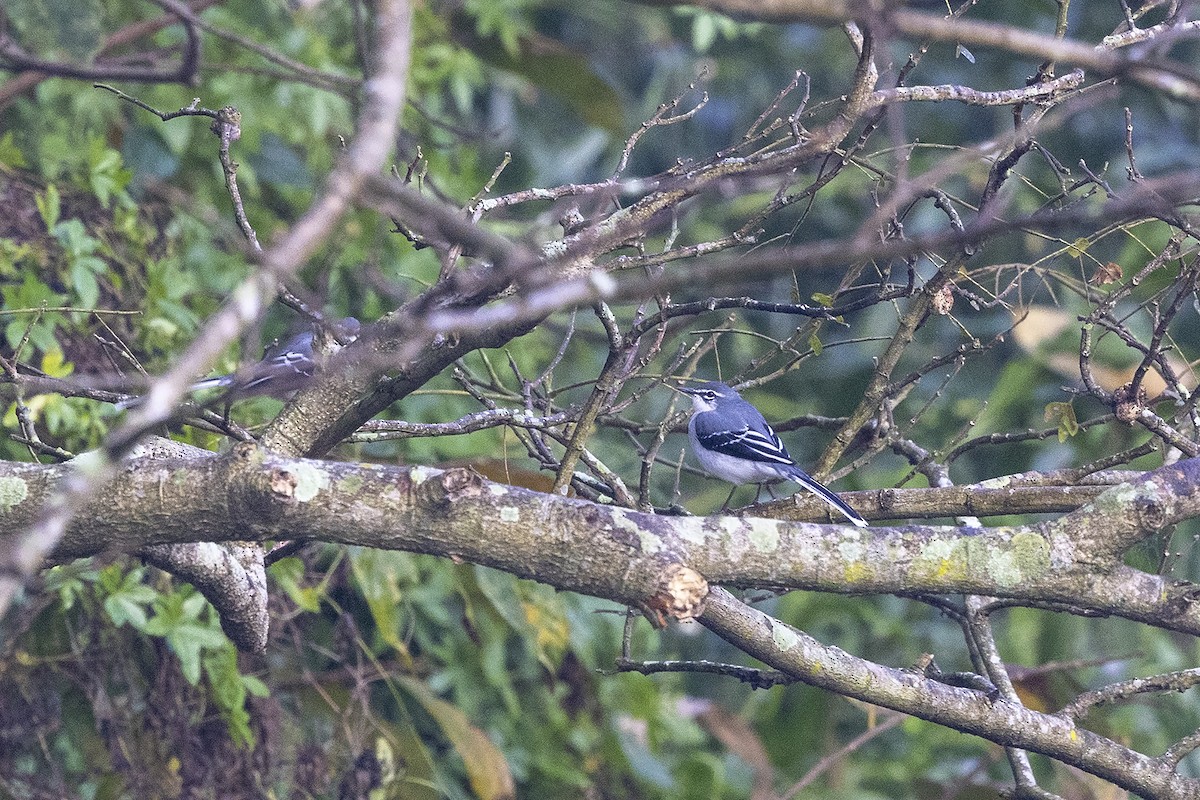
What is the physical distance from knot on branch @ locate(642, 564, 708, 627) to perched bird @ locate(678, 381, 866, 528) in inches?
109

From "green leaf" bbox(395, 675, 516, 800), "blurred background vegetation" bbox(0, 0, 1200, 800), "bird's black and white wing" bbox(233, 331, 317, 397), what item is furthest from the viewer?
"green leaf" bbox(395, 675, 516, 800)

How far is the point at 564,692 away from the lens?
20.4 feet

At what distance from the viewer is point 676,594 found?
2643mm

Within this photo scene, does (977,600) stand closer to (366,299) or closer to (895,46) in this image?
(366,299)

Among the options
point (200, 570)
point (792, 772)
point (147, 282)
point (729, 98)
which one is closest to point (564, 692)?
point (792, 772)

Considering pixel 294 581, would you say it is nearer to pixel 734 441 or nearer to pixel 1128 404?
pixel 734 441

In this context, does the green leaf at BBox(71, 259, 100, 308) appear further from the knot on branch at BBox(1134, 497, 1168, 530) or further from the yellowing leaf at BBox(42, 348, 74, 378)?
the knot on branch at BBox(1134, 497, 1168, 530)

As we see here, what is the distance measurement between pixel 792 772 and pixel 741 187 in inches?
213

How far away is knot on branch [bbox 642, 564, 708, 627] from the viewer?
264cm

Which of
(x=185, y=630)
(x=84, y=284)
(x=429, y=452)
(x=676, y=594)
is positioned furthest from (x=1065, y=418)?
(x=84, y=284)

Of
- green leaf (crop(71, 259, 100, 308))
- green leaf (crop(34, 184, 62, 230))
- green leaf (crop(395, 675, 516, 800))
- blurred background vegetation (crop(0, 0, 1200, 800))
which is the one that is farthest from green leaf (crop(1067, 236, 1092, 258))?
green leaf (crop(34, 184, 62, 230))

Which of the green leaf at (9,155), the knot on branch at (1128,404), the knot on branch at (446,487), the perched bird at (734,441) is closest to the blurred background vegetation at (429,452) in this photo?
the green leaf at (9,155)

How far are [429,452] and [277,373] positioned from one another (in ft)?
4.26

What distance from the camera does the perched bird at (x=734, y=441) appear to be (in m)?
5.73
